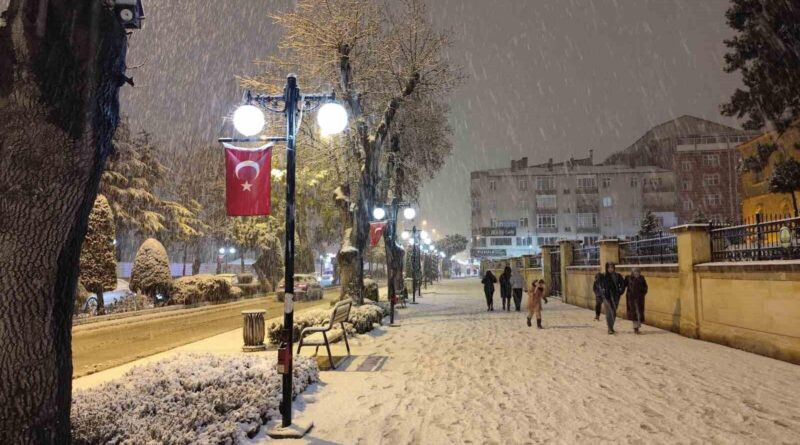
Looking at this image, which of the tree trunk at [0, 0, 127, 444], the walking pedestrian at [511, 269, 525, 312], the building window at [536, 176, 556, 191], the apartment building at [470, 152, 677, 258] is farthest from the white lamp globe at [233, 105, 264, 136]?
the building window at [536, 176, 556, 191]

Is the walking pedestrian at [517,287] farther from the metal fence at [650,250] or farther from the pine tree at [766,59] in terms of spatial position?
the pine tree at [766,59]

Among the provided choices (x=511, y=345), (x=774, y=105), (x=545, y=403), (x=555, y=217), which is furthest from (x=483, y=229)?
(x=545, y=403)

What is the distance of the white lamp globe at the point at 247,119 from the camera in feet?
23.5

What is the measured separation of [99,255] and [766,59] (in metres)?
26.7

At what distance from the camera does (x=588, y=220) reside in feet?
283

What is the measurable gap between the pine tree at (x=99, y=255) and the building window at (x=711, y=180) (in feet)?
261

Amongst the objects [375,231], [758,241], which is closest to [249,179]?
[758,241]

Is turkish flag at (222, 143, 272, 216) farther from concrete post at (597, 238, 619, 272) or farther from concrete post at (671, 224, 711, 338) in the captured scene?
concrete post at (597, 238, 619, 272)

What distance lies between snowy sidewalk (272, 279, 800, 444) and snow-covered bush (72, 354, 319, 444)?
0.63 m

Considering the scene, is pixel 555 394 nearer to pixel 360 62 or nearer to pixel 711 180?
pixel 360 62

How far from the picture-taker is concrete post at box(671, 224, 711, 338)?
12.7 meters

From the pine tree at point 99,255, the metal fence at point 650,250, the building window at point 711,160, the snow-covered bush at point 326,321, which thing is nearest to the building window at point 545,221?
the building window at point 711,160

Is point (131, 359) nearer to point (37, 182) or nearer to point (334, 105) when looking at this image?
point (334, 105)

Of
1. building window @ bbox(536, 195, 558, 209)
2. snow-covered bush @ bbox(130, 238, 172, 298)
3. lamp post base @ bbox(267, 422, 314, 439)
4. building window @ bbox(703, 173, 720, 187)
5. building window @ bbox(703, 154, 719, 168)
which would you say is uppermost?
building window @ bbox(703, 154, 719, 168)
